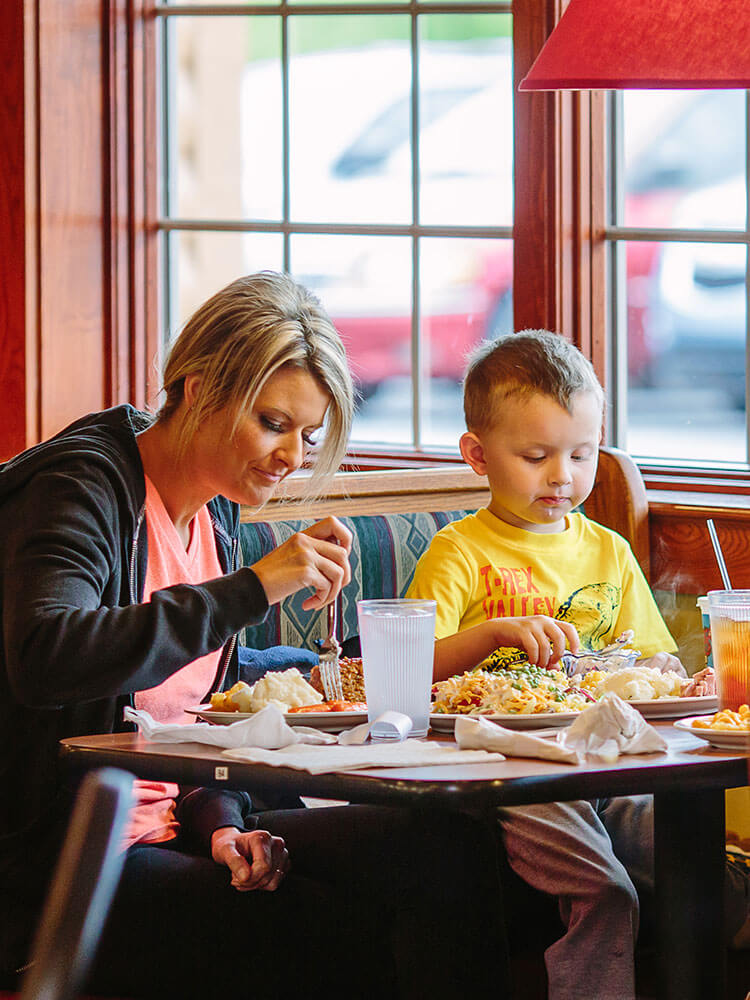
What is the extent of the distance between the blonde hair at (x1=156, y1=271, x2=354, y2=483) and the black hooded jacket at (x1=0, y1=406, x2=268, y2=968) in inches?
4.1

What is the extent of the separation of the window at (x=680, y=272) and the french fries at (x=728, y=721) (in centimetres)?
141

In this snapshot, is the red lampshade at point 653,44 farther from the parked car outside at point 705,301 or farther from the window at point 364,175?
the window at point 364,175

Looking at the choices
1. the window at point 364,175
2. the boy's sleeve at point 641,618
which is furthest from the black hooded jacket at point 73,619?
the window at point 364,175

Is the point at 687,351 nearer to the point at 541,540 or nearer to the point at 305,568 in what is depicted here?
the point at 541,540

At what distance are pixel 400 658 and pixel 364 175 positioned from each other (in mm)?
1860

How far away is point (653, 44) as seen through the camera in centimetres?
147

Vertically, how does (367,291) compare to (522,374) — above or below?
above

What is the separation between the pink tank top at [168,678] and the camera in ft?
5.12

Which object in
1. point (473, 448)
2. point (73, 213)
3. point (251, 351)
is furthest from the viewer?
point (73, 213)

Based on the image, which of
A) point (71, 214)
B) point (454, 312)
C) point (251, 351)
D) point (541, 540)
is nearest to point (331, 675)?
point (251, 351)

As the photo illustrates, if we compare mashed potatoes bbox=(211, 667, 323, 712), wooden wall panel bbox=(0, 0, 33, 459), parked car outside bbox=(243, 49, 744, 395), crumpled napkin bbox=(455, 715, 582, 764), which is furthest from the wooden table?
wooden wall panel bbox=(0, 0, 33, 459)

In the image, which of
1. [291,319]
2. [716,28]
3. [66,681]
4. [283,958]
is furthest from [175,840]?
[716,28]

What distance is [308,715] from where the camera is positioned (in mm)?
1356

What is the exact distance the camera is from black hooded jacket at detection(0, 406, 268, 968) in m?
1.32
